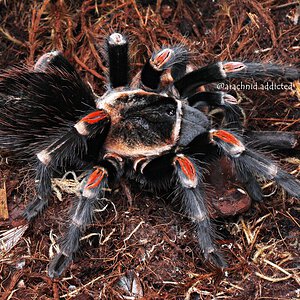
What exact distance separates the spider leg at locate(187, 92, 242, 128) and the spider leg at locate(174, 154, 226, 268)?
77cm

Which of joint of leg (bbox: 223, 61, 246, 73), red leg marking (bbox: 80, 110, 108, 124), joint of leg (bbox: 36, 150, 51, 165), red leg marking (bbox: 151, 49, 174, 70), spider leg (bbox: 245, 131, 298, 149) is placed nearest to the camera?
joint of leg (bbox: 36, 150, 51, 165)

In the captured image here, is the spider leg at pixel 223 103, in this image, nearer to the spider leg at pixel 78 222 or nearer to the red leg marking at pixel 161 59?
the red leg marking at pixel 161 59

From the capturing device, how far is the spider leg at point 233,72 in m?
4.35

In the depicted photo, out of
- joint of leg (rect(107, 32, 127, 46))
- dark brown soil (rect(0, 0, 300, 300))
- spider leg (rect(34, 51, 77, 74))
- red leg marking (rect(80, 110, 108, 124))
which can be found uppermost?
joint of leg (rect(107, 32, 127, 46))

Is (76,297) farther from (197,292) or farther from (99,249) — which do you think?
(197,292)

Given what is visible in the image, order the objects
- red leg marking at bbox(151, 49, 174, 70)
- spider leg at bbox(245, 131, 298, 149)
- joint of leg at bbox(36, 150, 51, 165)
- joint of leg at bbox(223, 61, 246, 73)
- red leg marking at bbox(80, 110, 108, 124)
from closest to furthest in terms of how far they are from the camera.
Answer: joint of leg at bbox(36, 150, 51, 165) < red leg marking at bbox(80, 110, 108, 124) < joint of leg at bbox(223, 61, 246, 73) < red leg marking at bbox(151, 49, 174, 70) < spider leg at bbox(245, 131, 298, 149)

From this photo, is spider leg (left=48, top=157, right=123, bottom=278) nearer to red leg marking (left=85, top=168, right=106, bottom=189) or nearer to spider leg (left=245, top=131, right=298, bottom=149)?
red leg marking (left=85, top=168, right=106, bottom=189)

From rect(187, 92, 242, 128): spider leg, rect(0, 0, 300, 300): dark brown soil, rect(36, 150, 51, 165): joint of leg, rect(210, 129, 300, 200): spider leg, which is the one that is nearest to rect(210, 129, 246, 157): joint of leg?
rect(210, 129, 300, 200): spider leg

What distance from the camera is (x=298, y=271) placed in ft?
13.3

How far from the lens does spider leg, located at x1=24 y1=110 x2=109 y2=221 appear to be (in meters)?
3.91

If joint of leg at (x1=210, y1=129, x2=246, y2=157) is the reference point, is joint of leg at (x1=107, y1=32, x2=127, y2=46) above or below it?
above

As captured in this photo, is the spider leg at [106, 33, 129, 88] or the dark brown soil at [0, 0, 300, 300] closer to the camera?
the dark brown soil at [0, 0, 300, 300]

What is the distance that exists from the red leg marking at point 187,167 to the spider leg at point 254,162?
275mm

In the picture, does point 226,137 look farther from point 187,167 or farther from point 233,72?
point 233,72
